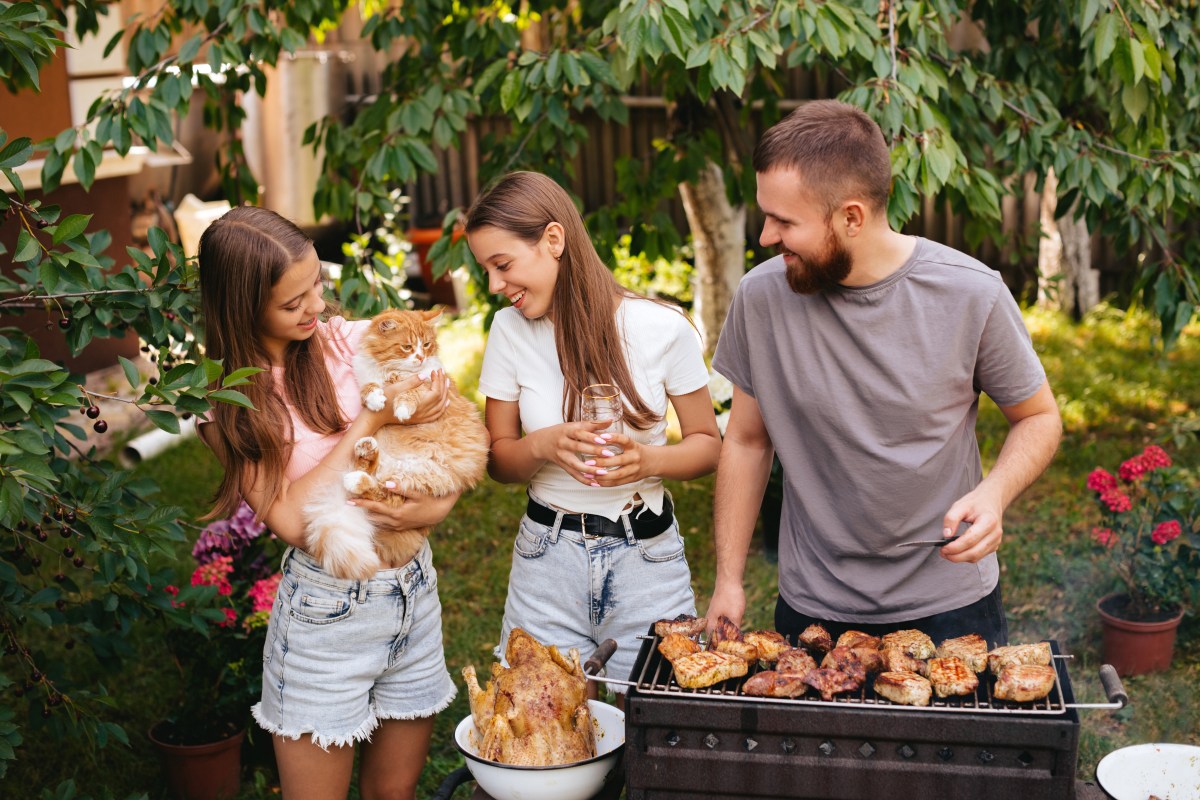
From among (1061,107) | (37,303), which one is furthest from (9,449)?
(1061,107)

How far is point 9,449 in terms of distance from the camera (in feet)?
7.01

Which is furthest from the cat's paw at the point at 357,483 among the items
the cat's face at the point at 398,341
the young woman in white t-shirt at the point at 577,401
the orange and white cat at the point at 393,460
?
the young woman in white t-shirt at the point at 577,401

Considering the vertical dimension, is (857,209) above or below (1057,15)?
below

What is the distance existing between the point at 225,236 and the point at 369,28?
8.17 feet

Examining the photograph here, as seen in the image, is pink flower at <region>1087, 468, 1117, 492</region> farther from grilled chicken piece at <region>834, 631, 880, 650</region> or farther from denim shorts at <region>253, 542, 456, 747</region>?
denim shorts at <region>253, 542, 456, 747</region>

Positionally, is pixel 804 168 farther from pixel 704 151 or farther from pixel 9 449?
pixel 704 151

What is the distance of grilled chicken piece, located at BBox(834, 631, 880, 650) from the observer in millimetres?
2346

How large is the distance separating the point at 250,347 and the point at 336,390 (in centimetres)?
23

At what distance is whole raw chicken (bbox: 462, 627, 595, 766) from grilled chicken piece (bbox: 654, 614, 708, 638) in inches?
7.7

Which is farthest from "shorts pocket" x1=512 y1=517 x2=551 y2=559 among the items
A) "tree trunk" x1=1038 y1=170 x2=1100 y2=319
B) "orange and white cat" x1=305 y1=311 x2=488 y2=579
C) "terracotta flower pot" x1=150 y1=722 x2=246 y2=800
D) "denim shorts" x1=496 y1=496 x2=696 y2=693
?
"tree trunk" x1=1038 y1=170 x2=1100 y2=319

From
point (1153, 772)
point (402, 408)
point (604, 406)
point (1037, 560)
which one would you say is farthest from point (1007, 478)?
point (1037, 560)

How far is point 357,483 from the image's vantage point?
2529mm

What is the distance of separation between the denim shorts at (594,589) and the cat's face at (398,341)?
0.52 meters

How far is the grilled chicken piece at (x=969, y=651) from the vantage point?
223cm
